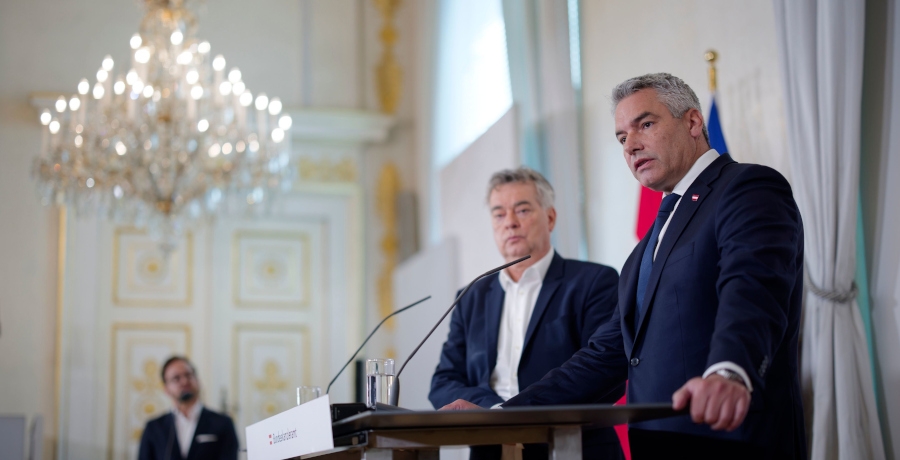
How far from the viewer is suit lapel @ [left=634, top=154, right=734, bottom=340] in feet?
6.89

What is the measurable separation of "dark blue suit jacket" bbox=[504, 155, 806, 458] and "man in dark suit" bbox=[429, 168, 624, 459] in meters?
0.67

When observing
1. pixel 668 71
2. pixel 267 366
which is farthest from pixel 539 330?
pixel 267 366

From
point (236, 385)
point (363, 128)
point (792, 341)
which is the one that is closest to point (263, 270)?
point (236, 385)

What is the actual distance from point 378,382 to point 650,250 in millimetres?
749

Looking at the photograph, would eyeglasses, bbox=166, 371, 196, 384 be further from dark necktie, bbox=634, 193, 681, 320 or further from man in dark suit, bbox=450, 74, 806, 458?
dark necktie, bbox=634, 193, 681, 320

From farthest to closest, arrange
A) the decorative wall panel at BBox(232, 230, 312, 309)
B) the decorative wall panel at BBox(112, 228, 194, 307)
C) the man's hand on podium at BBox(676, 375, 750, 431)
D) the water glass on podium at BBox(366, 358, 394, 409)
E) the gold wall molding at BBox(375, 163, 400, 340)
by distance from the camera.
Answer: the gold wall molding at BBox(375, 163, 400, 340)
the decorative wall panel at BBox(232, 230, 312, 309)
the decorative wall panel at BBox(112, 228, 194, 307)
the water glass on podium at BBox(366, 358, 394, 409)
the man's hand on podium at BBox(676, 375, 750, 431)

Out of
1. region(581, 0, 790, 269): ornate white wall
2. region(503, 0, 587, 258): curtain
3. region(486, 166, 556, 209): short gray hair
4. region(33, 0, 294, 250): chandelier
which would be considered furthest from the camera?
region(33, 0, 294, 250): chandelier

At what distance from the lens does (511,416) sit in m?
1.71

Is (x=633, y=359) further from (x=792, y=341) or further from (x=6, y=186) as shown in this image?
(x=6, y=186)

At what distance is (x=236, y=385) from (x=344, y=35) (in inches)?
122

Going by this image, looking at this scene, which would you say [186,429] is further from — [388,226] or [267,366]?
[388,226]

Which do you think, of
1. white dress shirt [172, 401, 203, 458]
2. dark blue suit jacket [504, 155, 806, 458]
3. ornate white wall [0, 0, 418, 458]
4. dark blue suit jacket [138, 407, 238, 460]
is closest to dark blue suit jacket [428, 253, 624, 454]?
dark blue suit jacket [504, 155, 806, 458]

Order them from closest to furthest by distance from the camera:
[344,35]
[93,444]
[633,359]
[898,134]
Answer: [633,359], [898,134], [93,444], [344,35]

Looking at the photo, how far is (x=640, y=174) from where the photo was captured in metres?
2.26
